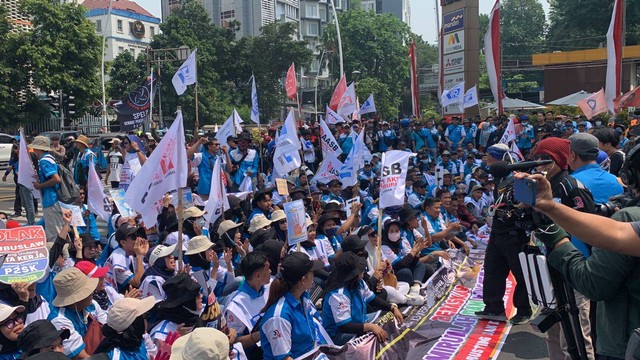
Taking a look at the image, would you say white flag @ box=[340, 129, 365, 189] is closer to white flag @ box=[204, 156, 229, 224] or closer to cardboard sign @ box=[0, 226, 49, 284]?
white flag @ box=[204, 156, 229, 224]

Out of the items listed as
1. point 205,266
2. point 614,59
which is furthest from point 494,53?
point 205,266

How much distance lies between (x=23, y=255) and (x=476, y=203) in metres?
8.54

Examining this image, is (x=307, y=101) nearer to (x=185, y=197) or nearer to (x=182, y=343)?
(x=185, y=197)

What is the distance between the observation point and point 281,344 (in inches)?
180

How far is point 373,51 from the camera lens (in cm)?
6969

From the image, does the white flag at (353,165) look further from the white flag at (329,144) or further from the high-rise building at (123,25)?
the high-rise building at (123,25)

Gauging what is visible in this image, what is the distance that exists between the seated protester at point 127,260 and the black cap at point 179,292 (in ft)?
5.85

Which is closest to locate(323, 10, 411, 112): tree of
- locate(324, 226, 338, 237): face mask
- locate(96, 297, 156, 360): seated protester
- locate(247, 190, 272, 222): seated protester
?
locate(247, 190, 272, 222): seated protester

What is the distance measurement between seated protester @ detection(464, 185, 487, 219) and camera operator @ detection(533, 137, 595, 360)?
20.0ft

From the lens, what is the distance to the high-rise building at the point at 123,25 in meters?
70.4

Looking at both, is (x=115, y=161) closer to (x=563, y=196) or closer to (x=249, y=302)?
(x=249, y=302)

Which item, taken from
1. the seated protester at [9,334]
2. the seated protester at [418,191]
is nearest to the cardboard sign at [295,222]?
the seated protester at [9,334]

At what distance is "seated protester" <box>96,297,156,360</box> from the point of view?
13.5 ft

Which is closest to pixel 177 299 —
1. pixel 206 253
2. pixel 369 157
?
pixel 206 253
